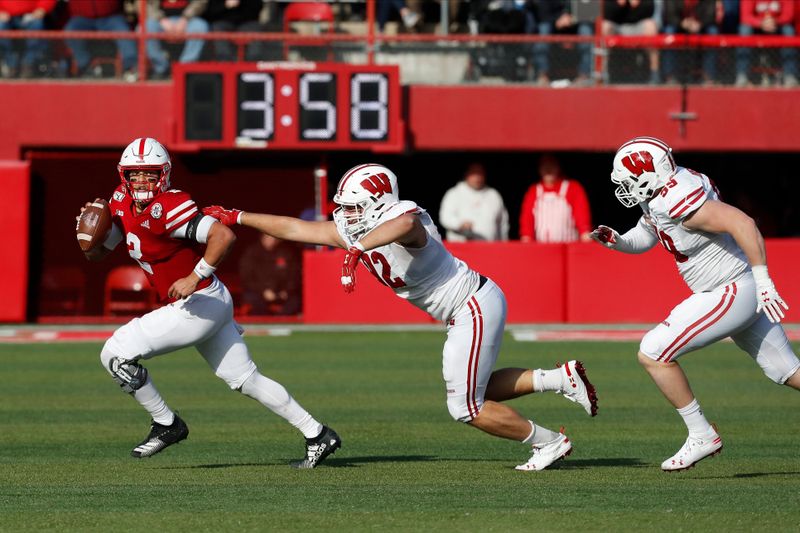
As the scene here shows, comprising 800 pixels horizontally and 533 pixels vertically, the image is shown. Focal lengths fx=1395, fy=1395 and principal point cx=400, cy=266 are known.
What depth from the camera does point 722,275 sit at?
736 cm

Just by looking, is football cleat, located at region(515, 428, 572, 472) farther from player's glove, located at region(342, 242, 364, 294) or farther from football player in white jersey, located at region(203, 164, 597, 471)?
player's glove, located at region(342, 242, 364, 294)

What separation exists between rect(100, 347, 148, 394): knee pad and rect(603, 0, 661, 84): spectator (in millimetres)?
11844

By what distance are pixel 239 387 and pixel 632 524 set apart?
2539 mm

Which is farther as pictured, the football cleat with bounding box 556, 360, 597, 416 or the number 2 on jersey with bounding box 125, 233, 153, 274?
the number 2 on jersey with bounding box 125, 233, 153, 274

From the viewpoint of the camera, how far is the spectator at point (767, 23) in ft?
60.3

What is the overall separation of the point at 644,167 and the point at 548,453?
1.60 meters

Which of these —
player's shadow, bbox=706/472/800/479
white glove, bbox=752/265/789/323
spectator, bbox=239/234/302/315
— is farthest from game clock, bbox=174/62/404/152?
white glove, bbox=752/265/789/323

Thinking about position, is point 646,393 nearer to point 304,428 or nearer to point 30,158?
point 304,428

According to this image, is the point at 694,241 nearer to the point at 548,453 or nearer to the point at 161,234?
the point at 548,453

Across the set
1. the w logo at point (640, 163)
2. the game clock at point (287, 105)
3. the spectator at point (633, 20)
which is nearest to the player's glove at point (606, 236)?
the w logo at point (640, 163)

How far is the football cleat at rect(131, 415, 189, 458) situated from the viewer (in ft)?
25.5

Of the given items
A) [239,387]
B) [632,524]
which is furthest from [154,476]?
[632,524]

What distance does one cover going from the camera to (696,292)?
745 centimetres

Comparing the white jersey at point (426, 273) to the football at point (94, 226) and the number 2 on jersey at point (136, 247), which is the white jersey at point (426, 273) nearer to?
the number 2 on jersey at point (136, 247)
